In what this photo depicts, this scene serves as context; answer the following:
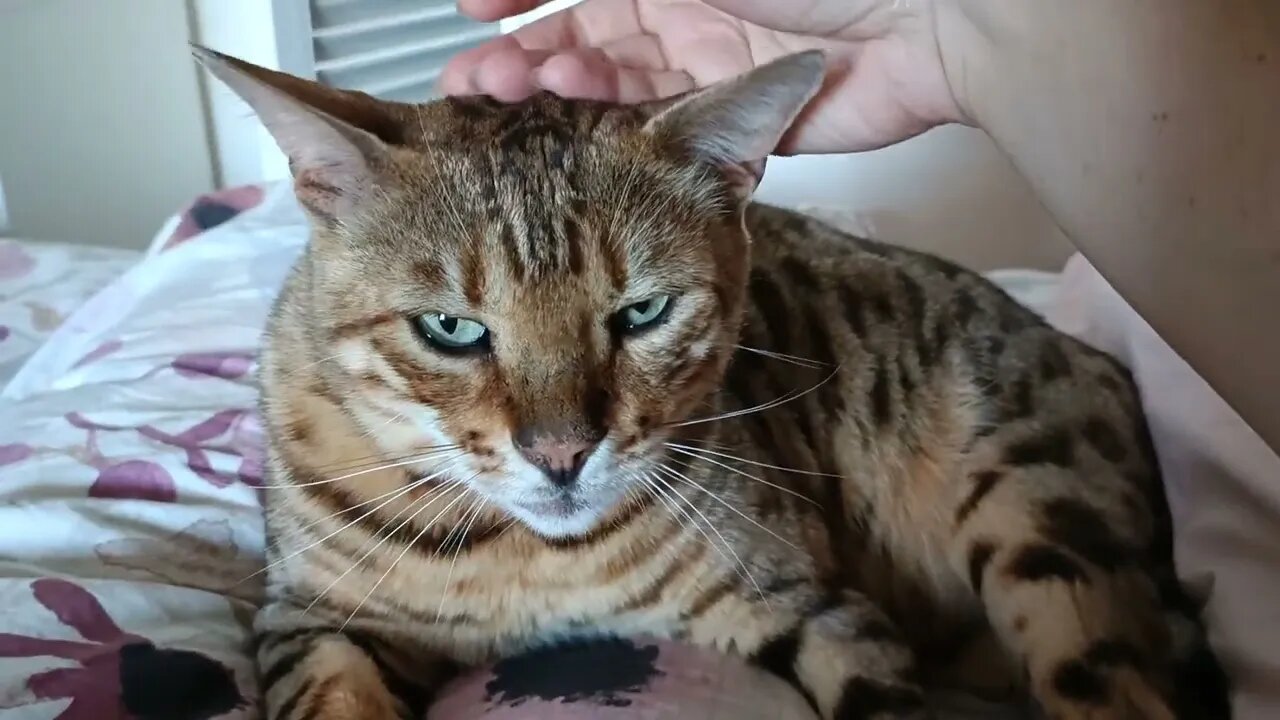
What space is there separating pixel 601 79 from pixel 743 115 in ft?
1.18

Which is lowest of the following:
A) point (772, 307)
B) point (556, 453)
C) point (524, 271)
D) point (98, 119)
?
point (98, 119)

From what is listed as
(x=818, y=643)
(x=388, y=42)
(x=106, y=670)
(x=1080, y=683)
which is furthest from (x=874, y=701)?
(x=388, y=42)

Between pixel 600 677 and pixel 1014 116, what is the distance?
0.57 meters

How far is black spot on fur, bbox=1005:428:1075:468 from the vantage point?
1177 mm

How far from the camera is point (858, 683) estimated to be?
999 mm

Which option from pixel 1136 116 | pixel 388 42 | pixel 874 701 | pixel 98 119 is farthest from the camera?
pixel 388 42

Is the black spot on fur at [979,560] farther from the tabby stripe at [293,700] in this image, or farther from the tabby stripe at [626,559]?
the tabby stripe at [293,700]

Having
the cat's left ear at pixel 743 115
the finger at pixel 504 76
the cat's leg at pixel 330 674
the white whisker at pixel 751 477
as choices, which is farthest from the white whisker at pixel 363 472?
the finger at pixel 504 76

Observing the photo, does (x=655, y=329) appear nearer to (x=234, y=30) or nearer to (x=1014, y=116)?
(x=1014, y=116)

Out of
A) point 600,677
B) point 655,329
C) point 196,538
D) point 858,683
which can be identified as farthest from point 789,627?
point 196,538

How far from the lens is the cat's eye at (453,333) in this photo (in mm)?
882

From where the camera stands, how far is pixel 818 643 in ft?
3.38

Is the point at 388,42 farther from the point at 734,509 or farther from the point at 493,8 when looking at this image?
the point at 734,509

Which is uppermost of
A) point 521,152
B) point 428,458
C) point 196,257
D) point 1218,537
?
point 521,152
